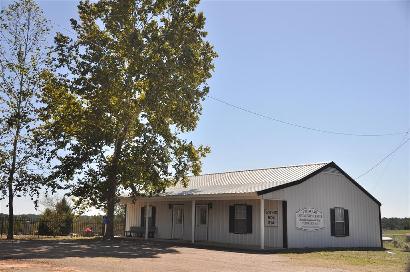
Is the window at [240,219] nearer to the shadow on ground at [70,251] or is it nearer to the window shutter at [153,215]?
the shadow on ground at [70,251]

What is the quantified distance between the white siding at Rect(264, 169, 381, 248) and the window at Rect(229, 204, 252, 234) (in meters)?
2.40

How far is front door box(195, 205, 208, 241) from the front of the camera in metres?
27.1

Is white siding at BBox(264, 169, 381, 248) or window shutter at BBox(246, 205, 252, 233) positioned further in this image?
window shutter at BBox(246, 205, 252, 233)

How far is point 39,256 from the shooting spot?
15.3m

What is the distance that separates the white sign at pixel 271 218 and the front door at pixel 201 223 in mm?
4739

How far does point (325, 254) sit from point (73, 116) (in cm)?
1559

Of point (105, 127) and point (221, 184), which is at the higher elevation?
point (105, 127)

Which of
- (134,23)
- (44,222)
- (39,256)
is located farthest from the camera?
(44,222)

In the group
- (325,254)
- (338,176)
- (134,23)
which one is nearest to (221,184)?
(338,176)

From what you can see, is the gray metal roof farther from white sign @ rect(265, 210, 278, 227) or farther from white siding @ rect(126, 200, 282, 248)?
white sign @ rect(265, 210, 278, 227)

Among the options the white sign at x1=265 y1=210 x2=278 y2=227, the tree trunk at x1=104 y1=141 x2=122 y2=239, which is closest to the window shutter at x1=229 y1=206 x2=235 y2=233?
the white sign at x1=265 y1=210 x2=278 y2=227

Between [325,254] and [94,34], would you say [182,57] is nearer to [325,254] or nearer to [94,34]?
[94,34]

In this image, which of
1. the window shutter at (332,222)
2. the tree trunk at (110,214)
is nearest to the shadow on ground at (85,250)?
the window shutter at (332,222)

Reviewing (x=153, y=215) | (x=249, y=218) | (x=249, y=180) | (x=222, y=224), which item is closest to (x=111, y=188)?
(x=153, y=215)
